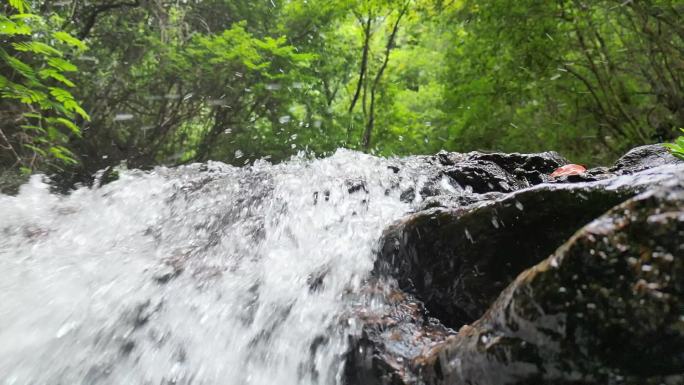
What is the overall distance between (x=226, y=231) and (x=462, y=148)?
694 centimetres

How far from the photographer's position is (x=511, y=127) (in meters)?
9.19

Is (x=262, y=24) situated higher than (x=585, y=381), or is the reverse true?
(x=262, y=24)

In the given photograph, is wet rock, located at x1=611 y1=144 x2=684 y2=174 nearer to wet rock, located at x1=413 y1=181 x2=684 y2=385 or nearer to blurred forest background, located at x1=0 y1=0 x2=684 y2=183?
wet rock, located at x1=413 y1=181 x2=684 y2=385

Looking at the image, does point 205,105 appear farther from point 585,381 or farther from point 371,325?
point 585,381

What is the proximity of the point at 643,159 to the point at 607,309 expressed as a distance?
92.3 inches

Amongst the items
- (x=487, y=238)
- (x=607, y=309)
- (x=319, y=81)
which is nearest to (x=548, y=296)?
(x=607, y=309)

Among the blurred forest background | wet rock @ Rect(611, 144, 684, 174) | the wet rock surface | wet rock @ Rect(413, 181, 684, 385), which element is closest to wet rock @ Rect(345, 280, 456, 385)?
the wet rock surface

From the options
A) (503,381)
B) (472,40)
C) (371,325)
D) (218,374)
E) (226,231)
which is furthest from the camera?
(472,40)

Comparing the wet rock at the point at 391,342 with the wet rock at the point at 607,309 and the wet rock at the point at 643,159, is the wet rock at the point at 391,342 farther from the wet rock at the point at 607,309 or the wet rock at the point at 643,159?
the wet rock at the point at 643,159

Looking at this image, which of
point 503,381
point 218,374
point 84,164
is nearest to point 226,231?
point 218,374

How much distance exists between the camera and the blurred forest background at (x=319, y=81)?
7.29 m

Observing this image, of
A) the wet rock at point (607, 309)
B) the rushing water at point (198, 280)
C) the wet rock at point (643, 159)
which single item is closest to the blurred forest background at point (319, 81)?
the rushing water at point (198, 280)

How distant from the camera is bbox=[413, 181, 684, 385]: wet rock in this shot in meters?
1.35

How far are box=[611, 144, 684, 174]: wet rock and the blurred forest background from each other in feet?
13.0
